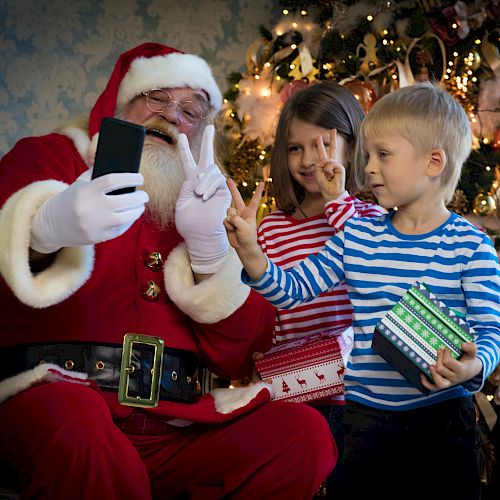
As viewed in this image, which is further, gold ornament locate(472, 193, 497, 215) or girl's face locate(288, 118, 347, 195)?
gold ornament locate(472, 193, 497, 215)

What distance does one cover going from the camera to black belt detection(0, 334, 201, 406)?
1825 mm

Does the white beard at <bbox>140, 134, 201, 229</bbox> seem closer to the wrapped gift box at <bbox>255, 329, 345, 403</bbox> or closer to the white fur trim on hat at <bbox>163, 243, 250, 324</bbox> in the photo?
the white fur trim on hat at <bbox>163, 243, 250, 324</bbox>

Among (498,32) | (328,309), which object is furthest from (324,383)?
(498,32)

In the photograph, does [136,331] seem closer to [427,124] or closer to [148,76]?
[148,76]

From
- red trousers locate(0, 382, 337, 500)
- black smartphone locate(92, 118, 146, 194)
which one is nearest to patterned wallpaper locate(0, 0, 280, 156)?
black smartphone locate(92, 118, 146, 194)

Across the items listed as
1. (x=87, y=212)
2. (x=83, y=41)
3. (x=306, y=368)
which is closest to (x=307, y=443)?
(x=306, y=368)

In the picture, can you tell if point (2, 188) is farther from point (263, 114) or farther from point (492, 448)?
point (492, 448)

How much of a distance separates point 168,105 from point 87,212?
690 millimetres

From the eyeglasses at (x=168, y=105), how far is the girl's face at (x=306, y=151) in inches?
12.0

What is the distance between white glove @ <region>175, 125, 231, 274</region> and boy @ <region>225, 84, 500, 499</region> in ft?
0.74

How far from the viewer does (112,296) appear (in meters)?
1.94

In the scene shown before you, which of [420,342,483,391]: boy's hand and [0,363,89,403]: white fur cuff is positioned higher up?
[420,342,483,391]: boy's hand

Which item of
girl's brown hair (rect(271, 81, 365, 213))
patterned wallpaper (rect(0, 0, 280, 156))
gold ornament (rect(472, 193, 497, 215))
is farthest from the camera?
patterned wallpaper (rect(0, 0, 280, 156))

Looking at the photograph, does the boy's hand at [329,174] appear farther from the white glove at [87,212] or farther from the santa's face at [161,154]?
the white glove at [87,212]
